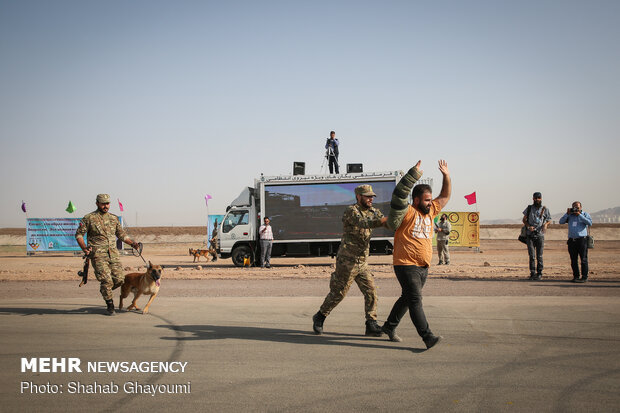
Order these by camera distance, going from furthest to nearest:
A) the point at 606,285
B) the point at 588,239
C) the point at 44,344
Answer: the point at 588,239 → the point at 606,285 → the point at 44,344

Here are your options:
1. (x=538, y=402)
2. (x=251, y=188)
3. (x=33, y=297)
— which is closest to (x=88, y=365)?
(x=538, y=402)

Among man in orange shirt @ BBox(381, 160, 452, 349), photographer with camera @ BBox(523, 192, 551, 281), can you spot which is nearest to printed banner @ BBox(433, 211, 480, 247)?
photographer with camera @ BBox(523, 192, 551, 281)

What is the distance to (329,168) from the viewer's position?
808 inches

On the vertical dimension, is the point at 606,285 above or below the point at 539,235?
below

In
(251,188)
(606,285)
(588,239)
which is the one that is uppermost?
(251,188)

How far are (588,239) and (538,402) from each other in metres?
10.2

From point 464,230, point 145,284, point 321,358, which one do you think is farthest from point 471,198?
point 321,358

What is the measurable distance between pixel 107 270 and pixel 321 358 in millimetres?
4657

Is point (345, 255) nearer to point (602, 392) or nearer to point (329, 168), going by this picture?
point (602, 392)

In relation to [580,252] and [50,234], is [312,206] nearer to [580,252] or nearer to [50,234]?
[580,252]

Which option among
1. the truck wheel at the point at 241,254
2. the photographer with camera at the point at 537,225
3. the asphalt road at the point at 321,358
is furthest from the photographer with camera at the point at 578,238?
the truck wheel at the point at 241,254

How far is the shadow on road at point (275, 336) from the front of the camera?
604 centimetres

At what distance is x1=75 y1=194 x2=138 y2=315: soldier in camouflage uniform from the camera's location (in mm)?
8258

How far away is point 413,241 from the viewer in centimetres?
554
